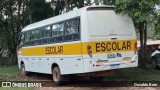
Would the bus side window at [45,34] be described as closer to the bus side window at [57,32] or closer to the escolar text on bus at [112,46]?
the bus side window at [57,32]

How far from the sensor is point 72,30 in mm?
13086

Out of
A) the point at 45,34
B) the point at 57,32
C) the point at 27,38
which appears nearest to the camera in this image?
the point at 57,32

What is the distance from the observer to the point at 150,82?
13875mm

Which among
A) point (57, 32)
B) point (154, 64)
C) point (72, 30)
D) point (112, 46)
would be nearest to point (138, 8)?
point (112, 46)

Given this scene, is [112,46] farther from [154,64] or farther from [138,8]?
[154,64]

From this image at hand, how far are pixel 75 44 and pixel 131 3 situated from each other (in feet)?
10.6

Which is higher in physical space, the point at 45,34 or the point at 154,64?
the point at 45,34

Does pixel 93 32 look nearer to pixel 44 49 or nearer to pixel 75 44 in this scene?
pixel 75 44

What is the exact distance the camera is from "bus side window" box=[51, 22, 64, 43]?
13984mm

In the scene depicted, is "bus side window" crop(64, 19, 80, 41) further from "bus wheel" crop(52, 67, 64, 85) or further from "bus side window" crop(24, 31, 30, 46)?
"bus side window" crop(24, 31, 30, 46)

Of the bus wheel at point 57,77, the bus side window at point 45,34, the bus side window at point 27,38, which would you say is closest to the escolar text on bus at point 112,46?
the bus wheel at point 57,77

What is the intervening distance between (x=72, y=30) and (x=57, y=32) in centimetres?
146

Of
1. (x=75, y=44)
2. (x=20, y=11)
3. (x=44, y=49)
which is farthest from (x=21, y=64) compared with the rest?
(x=20, y=11)

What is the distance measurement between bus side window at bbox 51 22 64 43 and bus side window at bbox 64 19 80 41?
0.48 metres
